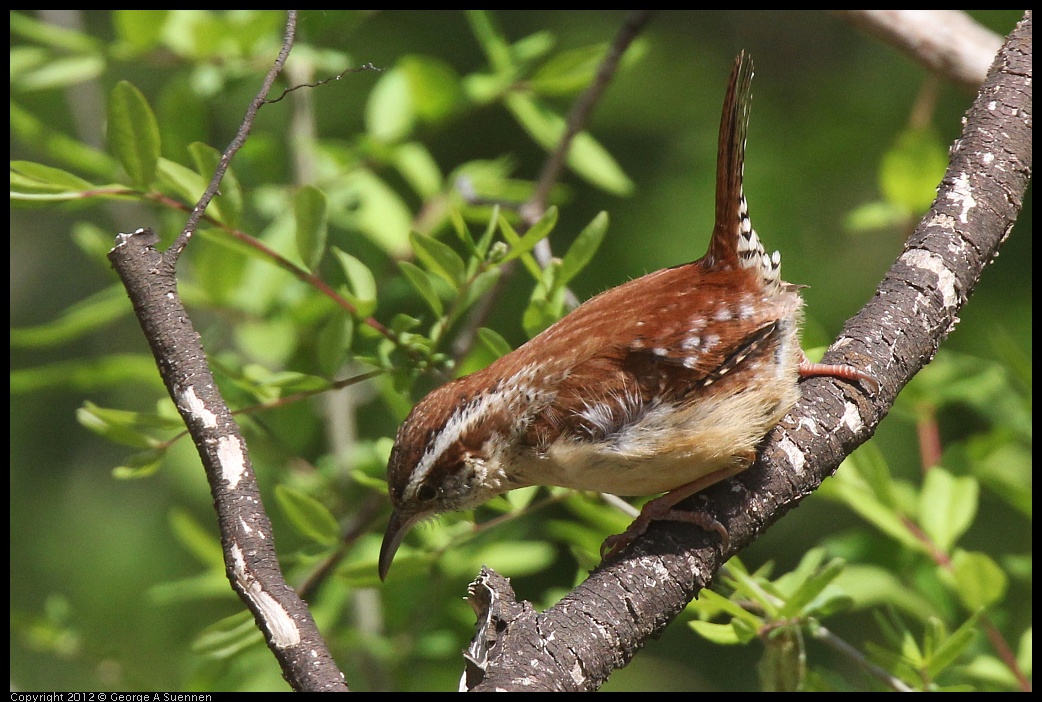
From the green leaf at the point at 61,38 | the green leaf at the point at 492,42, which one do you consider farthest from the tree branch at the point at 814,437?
the green leaf at the point at 61,38

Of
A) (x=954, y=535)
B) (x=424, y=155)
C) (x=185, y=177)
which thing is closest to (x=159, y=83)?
(x=424, y=155)

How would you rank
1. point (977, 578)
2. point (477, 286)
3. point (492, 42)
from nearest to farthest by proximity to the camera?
1. point (477, 286)
2. point (977, 578)
3. point (492, 42)

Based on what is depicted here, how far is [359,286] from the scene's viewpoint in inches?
84.9

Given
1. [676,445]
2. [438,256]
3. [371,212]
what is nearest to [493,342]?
[438,256]

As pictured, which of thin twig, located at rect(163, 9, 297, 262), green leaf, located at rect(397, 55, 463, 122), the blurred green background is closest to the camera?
thin twig, located at rect(163, 9, 297, 262)

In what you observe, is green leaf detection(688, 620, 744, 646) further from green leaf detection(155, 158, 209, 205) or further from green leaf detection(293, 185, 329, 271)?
green leaf detection(155, 158, 209, 205)

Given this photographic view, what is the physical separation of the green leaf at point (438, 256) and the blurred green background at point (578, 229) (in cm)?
160

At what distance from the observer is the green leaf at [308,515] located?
217cm

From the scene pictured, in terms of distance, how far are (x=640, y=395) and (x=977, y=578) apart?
974 mm

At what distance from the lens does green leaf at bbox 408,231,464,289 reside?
81.6 inches

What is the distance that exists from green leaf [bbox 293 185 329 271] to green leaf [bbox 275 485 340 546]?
537 mm

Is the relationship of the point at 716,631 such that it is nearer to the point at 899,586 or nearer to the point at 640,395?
the point at 640,395

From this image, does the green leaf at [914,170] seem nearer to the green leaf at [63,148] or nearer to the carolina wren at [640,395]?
the carolina wren at [640,395]

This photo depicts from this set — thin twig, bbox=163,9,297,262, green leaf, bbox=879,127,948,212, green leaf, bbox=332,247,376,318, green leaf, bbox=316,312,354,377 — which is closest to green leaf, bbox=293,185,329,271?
green leaf, bbox=332,247,376,318
